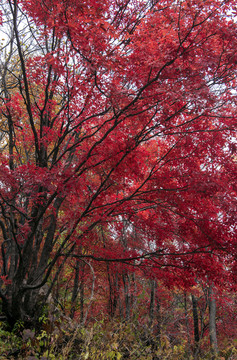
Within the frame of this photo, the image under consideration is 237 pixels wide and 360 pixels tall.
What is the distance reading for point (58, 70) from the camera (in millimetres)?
4238

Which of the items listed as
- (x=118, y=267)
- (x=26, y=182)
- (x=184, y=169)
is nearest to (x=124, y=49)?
(x=184, y=169)

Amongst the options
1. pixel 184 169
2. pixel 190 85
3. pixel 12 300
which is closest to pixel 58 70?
pixel 190 85

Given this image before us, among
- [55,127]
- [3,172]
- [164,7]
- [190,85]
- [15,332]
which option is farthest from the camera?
[55,127]

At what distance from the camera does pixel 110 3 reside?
5.34 m

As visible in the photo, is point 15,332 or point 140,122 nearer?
point 140,122

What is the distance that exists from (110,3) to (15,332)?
729 cm

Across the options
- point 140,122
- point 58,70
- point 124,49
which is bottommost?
point 140,122

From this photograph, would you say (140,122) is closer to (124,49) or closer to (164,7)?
(124,49)

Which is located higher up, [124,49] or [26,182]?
[124,49]

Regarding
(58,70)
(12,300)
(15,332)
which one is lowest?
(15,332)

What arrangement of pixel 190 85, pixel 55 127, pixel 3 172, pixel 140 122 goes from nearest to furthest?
pixel 190 85 < pixel 3 172 < pixel 140 122 < pixel 55 127

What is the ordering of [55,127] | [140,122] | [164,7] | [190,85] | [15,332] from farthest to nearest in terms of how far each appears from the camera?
[55,127], [164,7], [15,332], [140,122], [190,85]

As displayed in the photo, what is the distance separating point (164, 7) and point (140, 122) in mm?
2952

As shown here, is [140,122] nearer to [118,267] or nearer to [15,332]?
[118,267]
